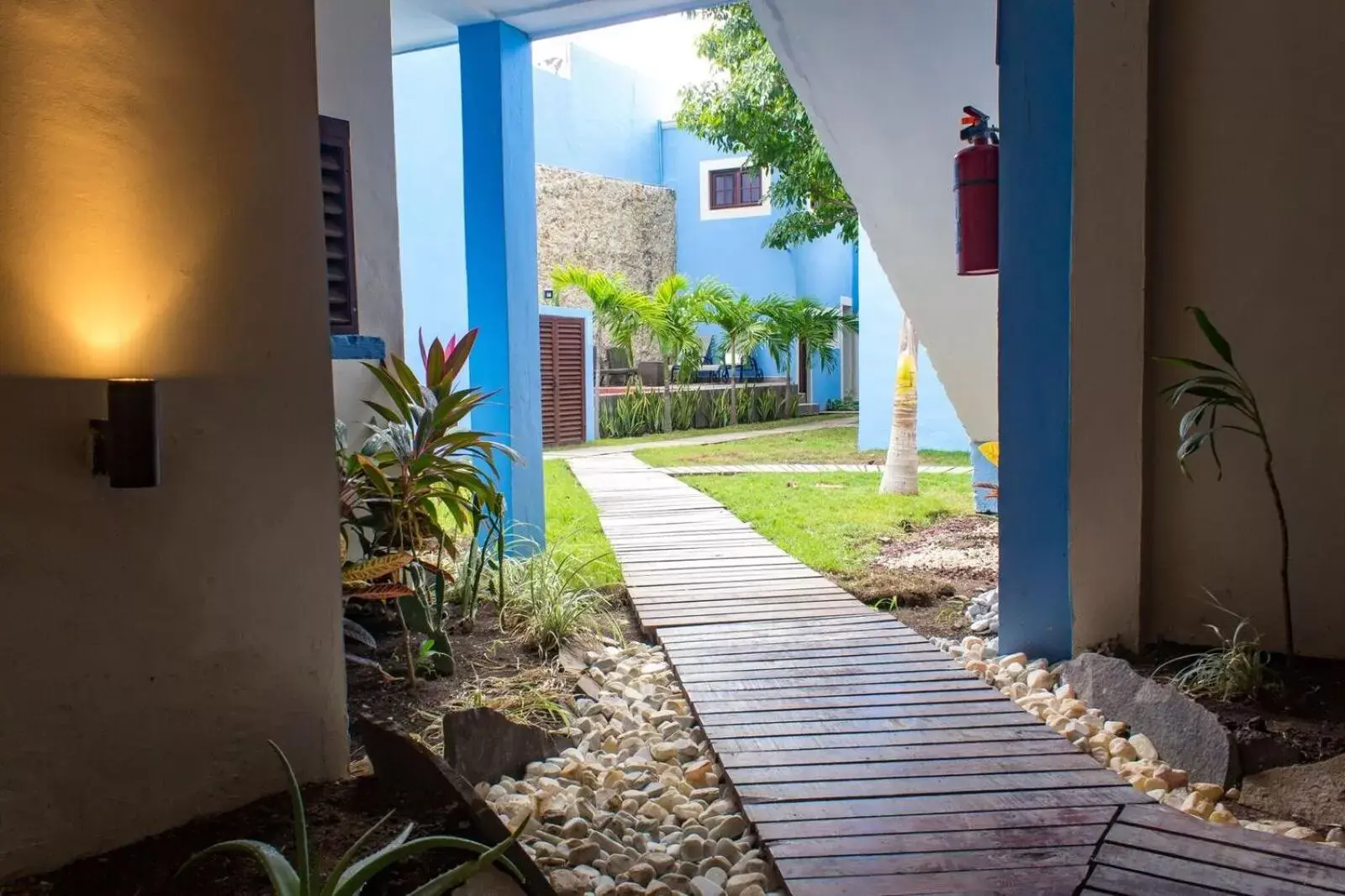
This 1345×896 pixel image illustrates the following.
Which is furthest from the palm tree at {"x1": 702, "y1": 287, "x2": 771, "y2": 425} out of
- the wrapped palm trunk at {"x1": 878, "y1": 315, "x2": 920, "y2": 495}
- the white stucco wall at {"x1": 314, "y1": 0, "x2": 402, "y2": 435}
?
the white stucco wall at {"x1": 314, "y1": 0, "x2": 402, "y2": 435}

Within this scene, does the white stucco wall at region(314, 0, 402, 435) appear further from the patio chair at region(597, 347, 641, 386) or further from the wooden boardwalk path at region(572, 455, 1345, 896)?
the patio chair at region(597, 347, 641, 386)

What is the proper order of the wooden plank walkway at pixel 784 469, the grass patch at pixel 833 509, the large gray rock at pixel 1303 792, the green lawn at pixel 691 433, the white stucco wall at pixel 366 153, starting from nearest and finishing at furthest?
the large gray rock at pixel 1303 792 < the white stucco wall at pixel 366 153 < the grass patch at pixel 833 509 < the wooden plank walkway at pixel 784 469 < the green lawn at pixel 691 433

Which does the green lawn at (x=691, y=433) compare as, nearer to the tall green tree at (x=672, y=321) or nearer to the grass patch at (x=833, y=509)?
the tall green tree at (x=672, y=321)

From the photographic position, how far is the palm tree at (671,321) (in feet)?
47.4

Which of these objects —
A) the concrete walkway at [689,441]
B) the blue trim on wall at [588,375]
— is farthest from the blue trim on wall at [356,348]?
the blue trim on wall at [588,375]

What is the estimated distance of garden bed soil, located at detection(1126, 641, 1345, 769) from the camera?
95.6 inches

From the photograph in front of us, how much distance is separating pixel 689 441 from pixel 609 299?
2610mm

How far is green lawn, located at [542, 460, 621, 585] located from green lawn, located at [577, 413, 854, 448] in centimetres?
399

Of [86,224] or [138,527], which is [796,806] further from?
[86,224]

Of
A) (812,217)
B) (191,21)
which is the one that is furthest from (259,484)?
(812,217)

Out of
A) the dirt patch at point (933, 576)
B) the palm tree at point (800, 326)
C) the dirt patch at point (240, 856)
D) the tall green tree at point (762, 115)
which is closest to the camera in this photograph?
the dirt patch at point (240, 856)

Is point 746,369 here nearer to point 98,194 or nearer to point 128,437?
point 98,194

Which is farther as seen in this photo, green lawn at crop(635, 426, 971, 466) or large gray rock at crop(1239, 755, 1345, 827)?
green lawn at crop(635, 426, 971, 466)

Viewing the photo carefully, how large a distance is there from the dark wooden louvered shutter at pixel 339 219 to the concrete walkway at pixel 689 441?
22.6 feet
